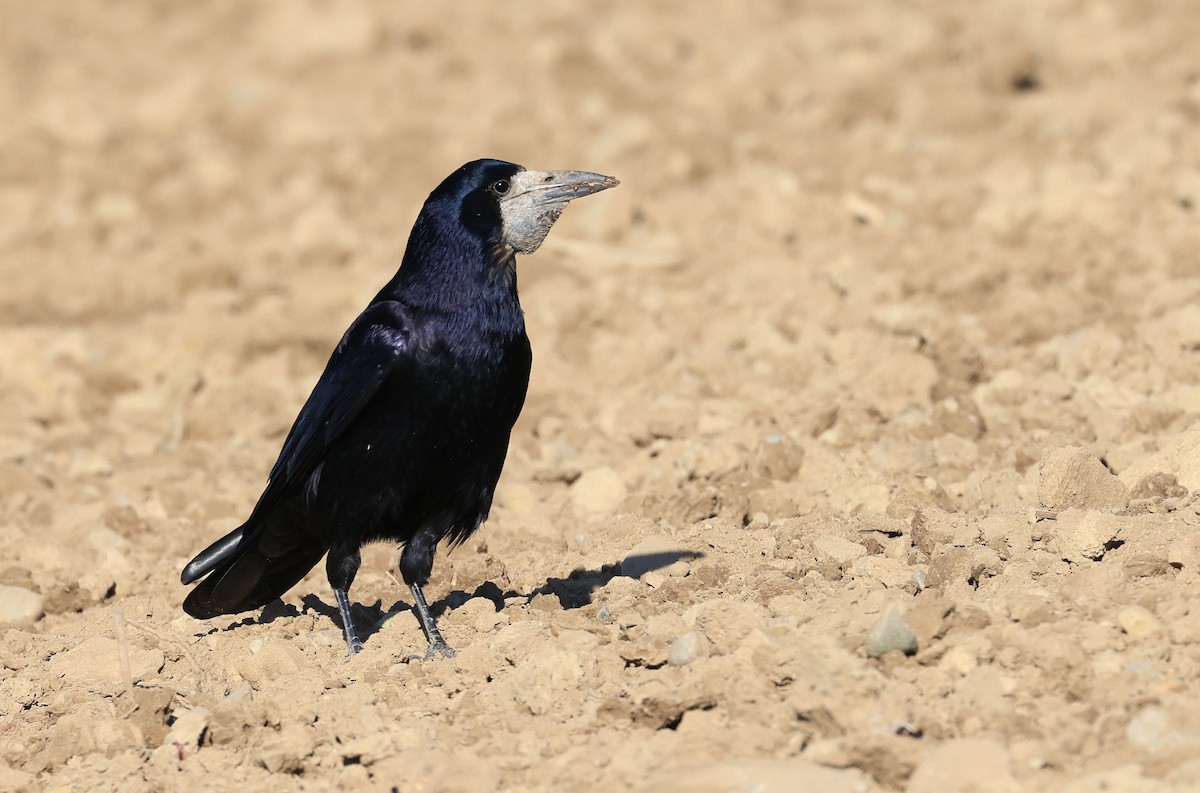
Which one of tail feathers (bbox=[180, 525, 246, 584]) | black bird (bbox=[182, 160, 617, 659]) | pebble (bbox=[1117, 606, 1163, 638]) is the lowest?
pebble (bbox=[1117, 606, 1163, 638])

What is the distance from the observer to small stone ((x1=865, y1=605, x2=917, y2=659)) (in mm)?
4109

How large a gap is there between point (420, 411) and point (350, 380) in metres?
0.26

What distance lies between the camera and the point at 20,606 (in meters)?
5.82

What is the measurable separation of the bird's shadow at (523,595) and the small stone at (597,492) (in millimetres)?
825

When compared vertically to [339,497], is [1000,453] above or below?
below

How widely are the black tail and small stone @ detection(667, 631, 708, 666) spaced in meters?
1.81

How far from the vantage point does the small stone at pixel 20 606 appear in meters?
5.78

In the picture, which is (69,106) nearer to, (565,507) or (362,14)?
(362,14)

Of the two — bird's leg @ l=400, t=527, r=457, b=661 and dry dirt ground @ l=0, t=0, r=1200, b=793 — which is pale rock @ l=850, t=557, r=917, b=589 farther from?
bird's leg @ l=400, t=527, r=457, b=661

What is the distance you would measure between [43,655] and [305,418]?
1173 mm

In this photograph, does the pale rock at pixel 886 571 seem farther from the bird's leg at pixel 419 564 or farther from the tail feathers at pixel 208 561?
the tail feathers at pixel 208 561

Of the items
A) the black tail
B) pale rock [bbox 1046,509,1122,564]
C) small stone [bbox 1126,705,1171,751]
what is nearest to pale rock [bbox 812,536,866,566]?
pale rock [bbox 1046,509,1122,564]

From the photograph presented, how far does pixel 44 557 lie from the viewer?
20.5 ft

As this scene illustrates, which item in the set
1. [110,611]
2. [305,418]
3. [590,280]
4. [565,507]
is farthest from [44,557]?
[590,280]
